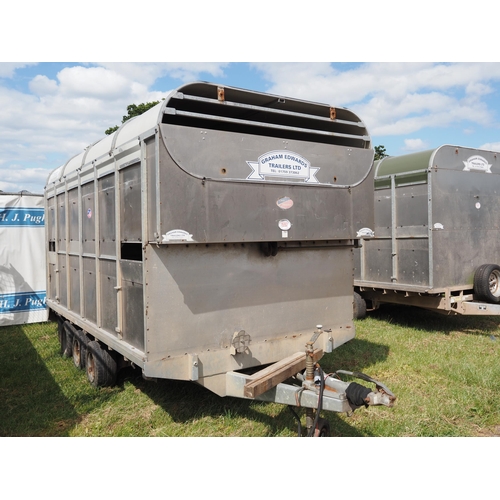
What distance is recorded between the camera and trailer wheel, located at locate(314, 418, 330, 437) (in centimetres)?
373

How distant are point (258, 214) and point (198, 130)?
93 cm

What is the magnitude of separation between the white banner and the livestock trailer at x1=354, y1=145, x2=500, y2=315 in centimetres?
760

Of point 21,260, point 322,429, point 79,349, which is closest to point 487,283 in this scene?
point 322,429

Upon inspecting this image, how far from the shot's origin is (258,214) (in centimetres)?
445

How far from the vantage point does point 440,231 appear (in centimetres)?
793

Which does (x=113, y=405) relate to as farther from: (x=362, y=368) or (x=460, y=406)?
(x=460, y=406)

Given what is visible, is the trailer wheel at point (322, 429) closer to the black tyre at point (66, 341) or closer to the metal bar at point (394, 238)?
the black tyre at point (66, 341)

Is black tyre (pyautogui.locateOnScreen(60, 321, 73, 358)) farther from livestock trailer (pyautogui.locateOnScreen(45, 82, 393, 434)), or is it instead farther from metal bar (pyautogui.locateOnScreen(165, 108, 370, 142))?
metal bar (pyautogui.locateOnScreen(165, 108, 370, 142))

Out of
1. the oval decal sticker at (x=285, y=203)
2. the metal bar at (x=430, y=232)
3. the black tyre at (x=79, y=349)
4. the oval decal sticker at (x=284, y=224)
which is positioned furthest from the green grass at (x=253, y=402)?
the oval decal sticker at (x=285, y=203)

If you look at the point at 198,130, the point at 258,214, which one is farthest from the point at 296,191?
the point at 198,130

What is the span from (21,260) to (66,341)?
4662 mm

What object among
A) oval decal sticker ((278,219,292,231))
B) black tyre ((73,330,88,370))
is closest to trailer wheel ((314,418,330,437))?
oval decal sticker ((278,219,292,231))

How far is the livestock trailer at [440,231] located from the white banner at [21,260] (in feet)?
24.9

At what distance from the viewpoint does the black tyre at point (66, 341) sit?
723 centimetres
